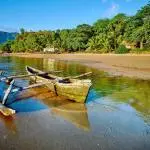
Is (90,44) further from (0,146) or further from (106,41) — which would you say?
(0,146)

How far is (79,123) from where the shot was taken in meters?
11.0

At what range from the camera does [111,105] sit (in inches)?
543

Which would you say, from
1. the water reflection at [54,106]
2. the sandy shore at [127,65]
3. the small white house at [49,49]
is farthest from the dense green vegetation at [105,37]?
the water reflection at [54,106]

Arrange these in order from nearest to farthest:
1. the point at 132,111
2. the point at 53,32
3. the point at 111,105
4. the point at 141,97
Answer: the point at 132,111, the point at 111,105, the point at 141,97, the point at 53,32

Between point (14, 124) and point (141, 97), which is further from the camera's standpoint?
point (141, 97)

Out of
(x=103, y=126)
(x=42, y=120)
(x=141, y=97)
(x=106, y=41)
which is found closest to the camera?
(x=103, y=126)

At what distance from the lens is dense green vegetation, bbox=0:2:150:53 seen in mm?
54719

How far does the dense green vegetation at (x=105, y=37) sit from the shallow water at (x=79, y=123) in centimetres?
3877

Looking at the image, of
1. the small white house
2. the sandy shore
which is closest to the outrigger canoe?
the sandy shore

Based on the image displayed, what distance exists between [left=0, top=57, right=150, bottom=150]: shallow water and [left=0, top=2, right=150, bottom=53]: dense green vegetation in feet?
127

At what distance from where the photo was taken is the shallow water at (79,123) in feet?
28.6

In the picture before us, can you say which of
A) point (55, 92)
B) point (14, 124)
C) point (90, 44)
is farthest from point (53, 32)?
point (14, 124)

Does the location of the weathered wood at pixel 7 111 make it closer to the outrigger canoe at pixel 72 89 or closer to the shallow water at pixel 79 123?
the shallow water at pixel 79 123

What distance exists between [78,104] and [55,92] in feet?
7.95
